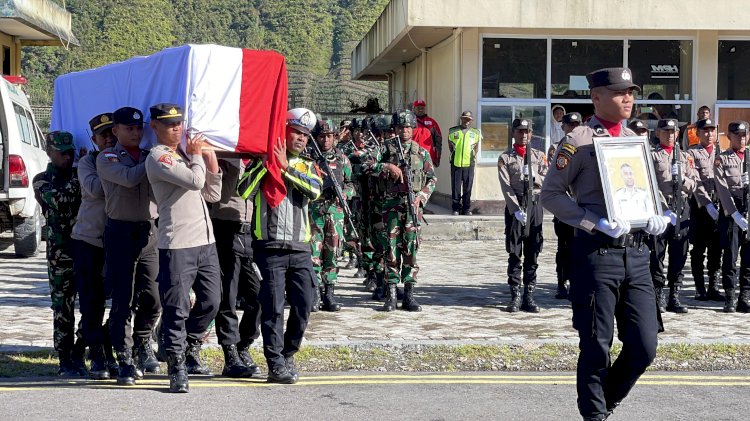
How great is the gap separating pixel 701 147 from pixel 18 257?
9.35 meters

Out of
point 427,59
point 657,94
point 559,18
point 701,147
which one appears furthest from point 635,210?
point 427,59

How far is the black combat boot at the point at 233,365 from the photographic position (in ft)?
25.5

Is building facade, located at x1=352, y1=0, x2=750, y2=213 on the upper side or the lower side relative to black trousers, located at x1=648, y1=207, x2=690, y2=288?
upper

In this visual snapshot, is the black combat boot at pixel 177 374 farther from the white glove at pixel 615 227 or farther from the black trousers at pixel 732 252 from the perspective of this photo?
the black trousers at pixel 732 252

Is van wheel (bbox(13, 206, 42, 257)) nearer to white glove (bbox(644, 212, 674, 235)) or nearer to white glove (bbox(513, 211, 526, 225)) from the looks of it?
white glove (bbox(513, 211, 526, 225))

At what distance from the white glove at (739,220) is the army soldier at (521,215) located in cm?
190

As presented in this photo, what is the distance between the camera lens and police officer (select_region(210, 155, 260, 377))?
784cm

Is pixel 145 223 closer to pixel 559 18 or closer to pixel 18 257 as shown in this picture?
pixel 18 257

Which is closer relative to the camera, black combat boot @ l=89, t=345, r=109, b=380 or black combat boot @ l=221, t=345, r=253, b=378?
black combat boot @ l=89, t=345, r=109, b=380

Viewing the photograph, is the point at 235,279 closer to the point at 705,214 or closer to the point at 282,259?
the point at 282,259

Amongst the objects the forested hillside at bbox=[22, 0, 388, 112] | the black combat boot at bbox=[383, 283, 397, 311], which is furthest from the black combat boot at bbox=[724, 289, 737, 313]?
the forested hillside at bbox=[22, 0, 388, 112]

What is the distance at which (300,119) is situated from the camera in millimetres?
7688

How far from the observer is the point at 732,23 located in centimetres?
1911

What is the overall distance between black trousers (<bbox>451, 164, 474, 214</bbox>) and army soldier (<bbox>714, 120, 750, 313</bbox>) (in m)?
8.28
